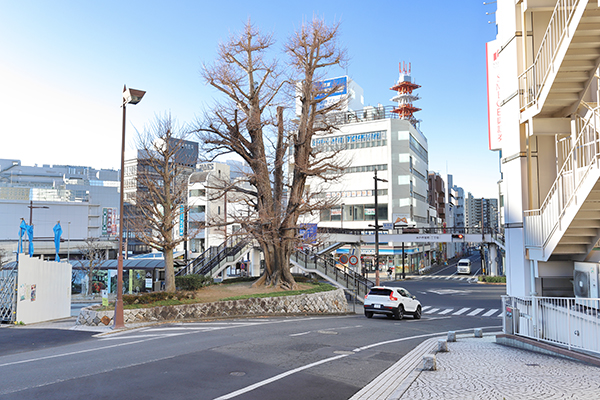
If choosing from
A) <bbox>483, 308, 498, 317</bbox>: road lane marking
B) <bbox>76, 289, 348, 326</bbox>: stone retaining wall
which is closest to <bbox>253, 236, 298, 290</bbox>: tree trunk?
<bbox>76, 289, 348, 326</bbox>: stone retaining wall

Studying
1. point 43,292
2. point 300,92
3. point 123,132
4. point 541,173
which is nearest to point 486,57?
point 300,92

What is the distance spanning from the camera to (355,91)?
90.8 meters

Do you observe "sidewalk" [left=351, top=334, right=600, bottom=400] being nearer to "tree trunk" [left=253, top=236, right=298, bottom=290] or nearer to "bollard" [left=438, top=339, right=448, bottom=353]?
"bollard" [left=438, top=339, right=448, bottom=353]

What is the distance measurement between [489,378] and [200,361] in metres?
6.09

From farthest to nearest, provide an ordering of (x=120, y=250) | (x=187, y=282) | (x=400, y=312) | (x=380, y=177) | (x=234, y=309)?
(x=380, y=177) → (x=187, y=282) → (x=400, y=312) → (x=234, y=309) → (x=120, y=250)

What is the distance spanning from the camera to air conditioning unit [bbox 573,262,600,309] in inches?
431

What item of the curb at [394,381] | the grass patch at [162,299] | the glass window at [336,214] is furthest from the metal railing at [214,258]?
the glass window at [336,214]

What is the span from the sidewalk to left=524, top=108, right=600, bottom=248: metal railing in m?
3.18

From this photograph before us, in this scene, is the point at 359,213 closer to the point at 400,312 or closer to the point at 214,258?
the point at 214,258

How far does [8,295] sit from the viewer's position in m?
19.2

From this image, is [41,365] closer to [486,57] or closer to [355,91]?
[486,57]

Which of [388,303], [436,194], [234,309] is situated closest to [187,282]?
[234,309]

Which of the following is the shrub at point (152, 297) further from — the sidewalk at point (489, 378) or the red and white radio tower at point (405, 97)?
the red and white radio tower at point (405, 97)

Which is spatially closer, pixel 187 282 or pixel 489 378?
pixel 489 378
